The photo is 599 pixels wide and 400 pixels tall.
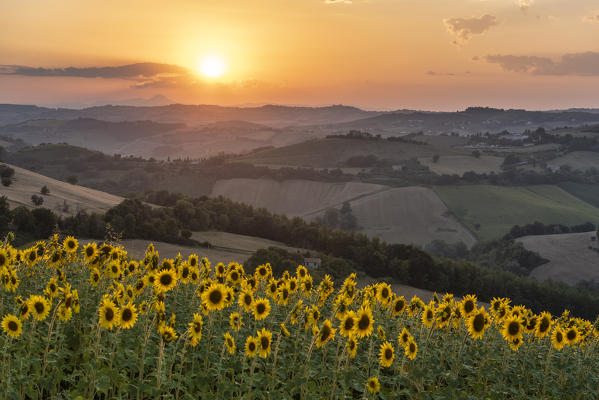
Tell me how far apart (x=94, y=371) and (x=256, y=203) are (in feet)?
601

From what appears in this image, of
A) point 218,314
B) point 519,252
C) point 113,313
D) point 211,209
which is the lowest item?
point 519,252

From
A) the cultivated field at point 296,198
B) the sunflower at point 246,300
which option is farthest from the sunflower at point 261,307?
the cultivated field at point 296,198

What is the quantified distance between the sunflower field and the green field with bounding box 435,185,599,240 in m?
146

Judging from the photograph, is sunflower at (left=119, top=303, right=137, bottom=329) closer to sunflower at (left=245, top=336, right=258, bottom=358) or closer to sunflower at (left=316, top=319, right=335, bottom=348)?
sunflower at (left=245, top=336, right=258, bottom=358)

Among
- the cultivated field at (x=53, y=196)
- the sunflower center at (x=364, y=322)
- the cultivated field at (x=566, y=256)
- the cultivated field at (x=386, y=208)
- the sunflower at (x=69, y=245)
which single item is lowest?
the cultivated field at (x=566, y=256)

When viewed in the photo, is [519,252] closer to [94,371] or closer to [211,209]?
[211,209]

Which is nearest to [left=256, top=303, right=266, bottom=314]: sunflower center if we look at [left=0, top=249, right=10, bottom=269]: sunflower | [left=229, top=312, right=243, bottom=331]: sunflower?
[left=229, top=312, right=243, bottom=331]: sunflower

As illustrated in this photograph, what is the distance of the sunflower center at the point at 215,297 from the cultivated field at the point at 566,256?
121 meters

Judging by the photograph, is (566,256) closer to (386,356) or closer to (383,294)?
(383,294)

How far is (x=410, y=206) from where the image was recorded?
6855 inches

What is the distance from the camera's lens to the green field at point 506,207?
160 meters

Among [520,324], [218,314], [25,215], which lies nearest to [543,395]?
[520,324]

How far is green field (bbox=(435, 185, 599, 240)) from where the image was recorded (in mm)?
160500

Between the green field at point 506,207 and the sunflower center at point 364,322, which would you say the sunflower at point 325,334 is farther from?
the green field at point 506,207
